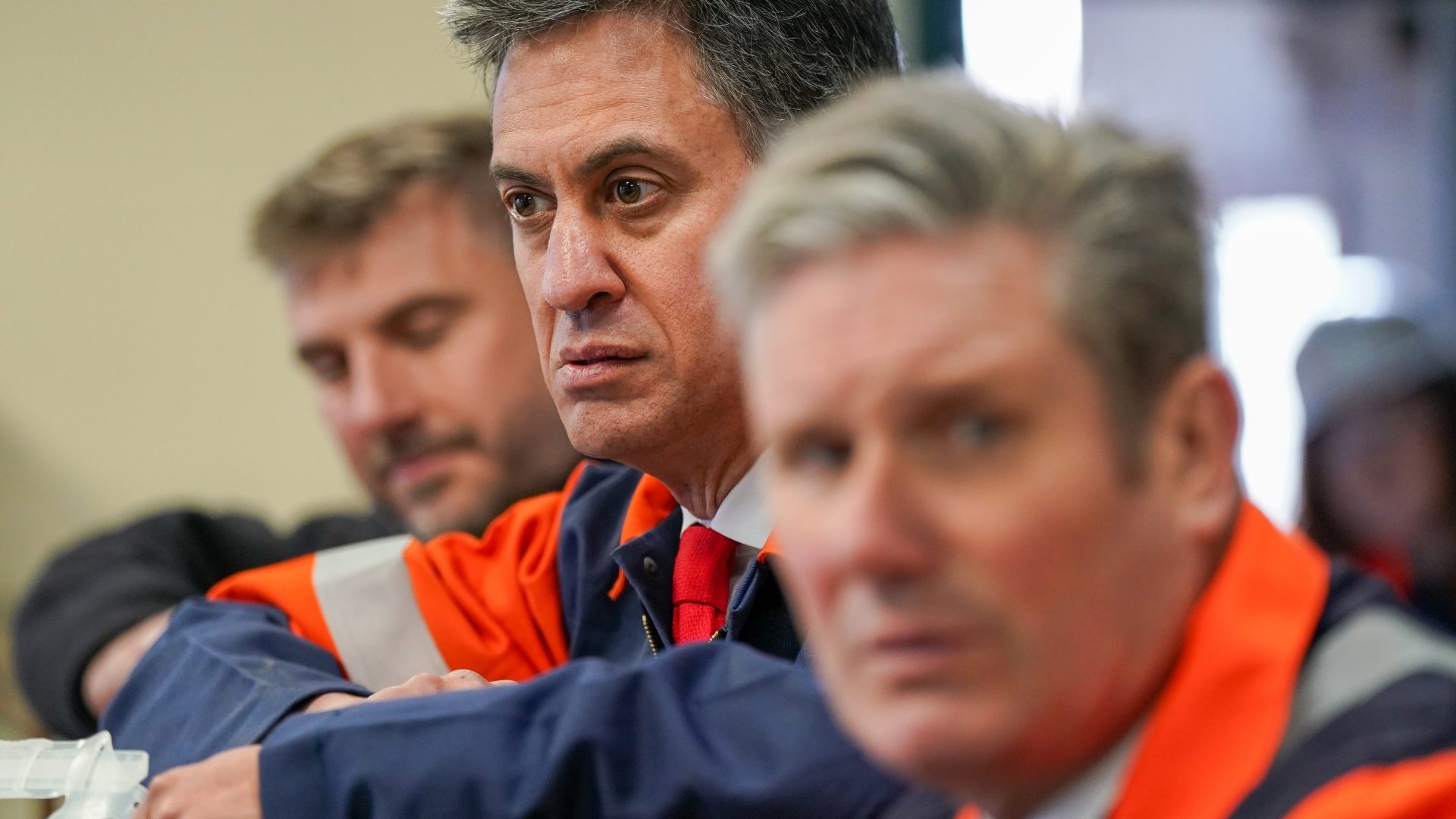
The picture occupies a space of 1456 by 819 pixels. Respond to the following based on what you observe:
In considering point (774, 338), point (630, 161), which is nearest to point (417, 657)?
point (630, 161)

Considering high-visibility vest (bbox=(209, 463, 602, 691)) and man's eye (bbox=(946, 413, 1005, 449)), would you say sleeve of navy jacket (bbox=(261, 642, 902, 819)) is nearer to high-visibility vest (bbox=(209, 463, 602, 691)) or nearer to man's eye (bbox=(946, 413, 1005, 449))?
man's eye (bbox=(946, 413, 1005, 449))

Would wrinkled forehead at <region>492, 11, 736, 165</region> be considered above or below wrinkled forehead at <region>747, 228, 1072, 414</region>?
above

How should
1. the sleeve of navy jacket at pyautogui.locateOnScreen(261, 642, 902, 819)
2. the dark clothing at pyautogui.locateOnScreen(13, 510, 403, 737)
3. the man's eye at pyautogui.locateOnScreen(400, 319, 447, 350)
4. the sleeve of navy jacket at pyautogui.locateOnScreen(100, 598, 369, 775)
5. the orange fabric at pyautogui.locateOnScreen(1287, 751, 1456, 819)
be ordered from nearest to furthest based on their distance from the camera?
the orange fabric at pyautogui.locateOnScreen(1287, 751, 1456, 819), the sleeve of navy jacket at pyautogui.locateOnScreen(261, 642, 902, 819), the sleeve of navy jacket at pyautogui.locateOnScreen(100, 598, 369, 775), the dark clothing at pyautogui.locateOnScreen(13, 510, 403, 737), the man's eye at pyautogui.locateOnScreen(400, 319, 447, 350)

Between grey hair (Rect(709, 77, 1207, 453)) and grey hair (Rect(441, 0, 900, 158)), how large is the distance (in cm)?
56

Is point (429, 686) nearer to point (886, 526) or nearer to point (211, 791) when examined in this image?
point (211, 791)

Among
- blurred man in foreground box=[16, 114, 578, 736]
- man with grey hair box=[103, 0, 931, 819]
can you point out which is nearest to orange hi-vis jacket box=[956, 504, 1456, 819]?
man with grey hair box=[103, 0, 931, 819]

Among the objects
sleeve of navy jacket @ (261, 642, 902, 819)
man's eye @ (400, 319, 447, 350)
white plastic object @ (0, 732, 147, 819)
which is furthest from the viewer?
man's eye @ (400, 319, 447, 350)

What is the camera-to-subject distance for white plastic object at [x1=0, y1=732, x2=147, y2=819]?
0.98 meters

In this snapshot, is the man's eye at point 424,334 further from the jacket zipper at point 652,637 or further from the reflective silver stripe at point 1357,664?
the reflective silver stripe at point 1357,664

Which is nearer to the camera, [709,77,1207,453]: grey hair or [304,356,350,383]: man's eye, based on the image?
[709,77,1207,453]: grey hair

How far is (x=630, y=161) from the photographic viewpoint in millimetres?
1199

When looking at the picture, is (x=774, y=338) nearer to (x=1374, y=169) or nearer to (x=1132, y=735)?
(x=1132, y=735)

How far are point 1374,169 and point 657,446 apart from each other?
320cm

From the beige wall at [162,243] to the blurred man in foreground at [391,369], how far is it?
86 cm
